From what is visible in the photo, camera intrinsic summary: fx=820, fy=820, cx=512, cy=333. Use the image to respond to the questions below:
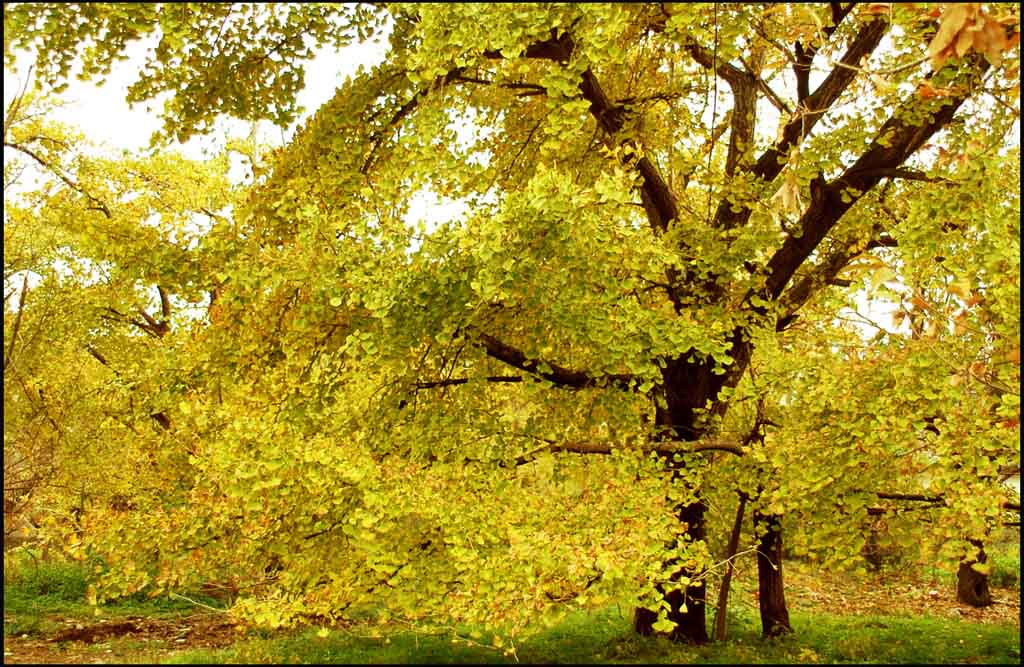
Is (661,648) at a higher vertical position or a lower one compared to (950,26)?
lower

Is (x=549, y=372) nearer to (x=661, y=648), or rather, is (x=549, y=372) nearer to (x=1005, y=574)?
(x=661, y=648)

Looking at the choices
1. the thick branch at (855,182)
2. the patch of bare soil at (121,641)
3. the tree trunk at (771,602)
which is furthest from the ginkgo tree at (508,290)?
the patch of bare soil at (121,641)

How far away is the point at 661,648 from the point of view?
9.30 metres

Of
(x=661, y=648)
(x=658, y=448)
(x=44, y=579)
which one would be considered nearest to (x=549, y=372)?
(x=658, y=448)

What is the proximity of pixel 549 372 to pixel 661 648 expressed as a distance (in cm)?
392

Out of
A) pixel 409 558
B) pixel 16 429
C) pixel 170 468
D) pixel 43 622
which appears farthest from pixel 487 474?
pixel 43 622

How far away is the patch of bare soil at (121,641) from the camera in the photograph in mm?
11648

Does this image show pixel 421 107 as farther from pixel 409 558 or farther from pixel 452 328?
pixel 409 558

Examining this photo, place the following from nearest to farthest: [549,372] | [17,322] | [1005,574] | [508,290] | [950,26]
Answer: [950,26], [17,322], [508,290], [549,372], [1005,574]

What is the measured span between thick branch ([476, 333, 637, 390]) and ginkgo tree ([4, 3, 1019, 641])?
5cm

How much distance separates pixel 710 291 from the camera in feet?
26.4

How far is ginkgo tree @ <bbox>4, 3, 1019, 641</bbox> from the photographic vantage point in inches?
241

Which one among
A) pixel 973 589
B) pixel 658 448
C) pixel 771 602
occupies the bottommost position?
pixel 973 589

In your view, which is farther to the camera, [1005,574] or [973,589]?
[1005,574]
